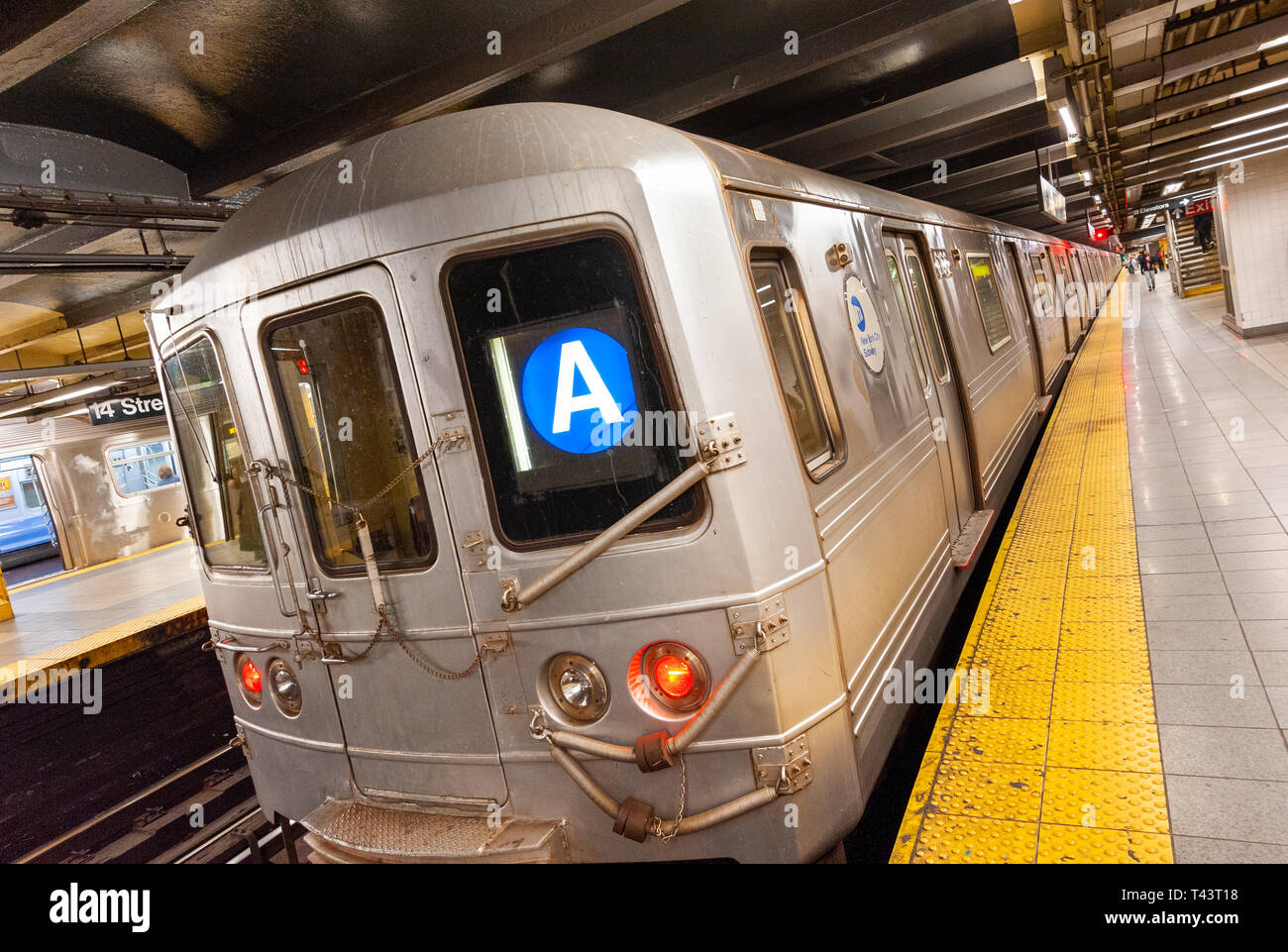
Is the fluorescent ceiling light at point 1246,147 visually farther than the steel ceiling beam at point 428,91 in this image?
Yes

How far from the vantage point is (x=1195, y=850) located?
276 centimetres

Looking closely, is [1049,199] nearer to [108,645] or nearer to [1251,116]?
[1251,116]

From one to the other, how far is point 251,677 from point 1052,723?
347 cm

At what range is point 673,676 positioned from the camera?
2.68 m

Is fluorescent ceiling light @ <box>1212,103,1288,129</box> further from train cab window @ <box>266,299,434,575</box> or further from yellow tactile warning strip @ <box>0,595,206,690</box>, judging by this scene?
yellow tactile warning strip @ <box>0,595,206,690</box>

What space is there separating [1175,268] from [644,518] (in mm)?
38516

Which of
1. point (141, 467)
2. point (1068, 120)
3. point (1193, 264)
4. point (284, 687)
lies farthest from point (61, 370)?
point (1193, 264)

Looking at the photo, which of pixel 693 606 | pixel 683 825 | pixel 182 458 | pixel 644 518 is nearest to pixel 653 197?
pixel 644 518

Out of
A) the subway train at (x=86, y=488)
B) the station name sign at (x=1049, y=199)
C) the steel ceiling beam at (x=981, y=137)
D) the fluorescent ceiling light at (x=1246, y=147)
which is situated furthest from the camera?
the subway train at (x=86, y=488)

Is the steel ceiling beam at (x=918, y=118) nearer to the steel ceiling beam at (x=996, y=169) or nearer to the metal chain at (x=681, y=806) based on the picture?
the steel ceiling beam at (x=996, y=169)

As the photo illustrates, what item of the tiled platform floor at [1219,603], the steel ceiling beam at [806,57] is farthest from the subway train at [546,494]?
the steel ceiling beam at [806,57]

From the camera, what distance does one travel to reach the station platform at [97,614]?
7504mm

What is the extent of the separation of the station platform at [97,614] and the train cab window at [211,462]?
4802 millimetres
